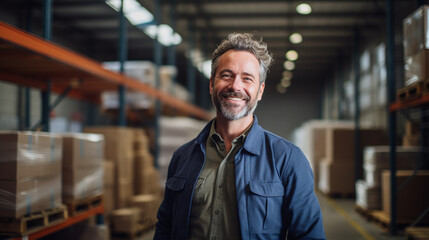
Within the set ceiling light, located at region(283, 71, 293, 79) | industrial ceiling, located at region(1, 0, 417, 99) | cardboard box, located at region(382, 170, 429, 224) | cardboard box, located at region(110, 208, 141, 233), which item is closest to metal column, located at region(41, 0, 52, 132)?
cardboard box, located at region(110, 208, 141, 233)

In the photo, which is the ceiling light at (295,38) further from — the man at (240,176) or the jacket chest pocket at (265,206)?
the jacket chest pocket at (265,206)

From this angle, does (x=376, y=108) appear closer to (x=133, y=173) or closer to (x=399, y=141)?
(x=399, y=141)

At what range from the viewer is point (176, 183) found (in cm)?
250

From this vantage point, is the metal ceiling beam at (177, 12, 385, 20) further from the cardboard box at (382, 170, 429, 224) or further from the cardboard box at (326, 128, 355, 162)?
the cardboard box at (382, 170, 429, 224)

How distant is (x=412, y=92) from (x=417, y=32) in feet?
3.14

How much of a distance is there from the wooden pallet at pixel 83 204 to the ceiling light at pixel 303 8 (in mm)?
9149

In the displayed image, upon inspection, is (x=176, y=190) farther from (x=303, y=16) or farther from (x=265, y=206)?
(x=303, y=16)

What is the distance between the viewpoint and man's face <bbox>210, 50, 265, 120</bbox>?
238cm

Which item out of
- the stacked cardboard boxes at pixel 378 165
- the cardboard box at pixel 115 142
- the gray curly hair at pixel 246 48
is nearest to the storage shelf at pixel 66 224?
the cardboard box at pixel 115 142

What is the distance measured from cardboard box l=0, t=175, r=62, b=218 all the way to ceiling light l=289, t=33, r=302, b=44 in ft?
42.7

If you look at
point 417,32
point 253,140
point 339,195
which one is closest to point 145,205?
point 417,32

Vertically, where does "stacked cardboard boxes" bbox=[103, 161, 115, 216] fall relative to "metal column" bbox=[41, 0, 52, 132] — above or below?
below

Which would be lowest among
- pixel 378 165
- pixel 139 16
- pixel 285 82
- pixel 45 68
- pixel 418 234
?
pixel 418 234

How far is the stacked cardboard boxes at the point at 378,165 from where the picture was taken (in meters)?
8.29
